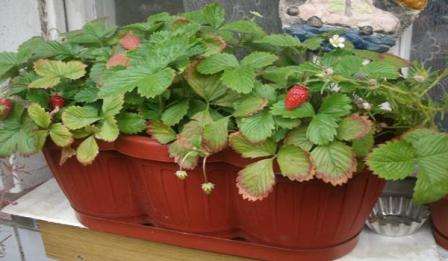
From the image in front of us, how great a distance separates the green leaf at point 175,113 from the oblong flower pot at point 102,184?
0.47 feet

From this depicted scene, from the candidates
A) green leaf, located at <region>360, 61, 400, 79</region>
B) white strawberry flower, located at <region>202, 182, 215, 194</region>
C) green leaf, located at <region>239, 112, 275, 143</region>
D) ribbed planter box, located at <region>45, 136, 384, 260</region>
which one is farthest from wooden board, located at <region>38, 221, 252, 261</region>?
green leaf, located at <region>360, 61, 400, 79</region>

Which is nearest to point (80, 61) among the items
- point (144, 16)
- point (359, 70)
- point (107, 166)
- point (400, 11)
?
point (107, 166)

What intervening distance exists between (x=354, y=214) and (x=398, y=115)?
0.18 meters

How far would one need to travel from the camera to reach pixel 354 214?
84 cm

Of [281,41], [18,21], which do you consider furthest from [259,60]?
[18,21]

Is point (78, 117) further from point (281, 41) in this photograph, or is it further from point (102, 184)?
point (281, 41)

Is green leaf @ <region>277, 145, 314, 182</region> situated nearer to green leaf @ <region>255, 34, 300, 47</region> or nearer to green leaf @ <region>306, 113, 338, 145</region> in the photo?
green leaf @ <region>306, 113, 338, 145</region>

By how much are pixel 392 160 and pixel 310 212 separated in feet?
0.51

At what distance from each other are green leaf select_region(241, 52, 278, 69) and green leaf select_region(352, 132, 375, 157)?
0.63 ft

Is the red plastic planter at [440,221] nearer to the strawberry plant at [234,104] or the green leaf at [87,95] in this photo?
the strawberry plant at [234,104]

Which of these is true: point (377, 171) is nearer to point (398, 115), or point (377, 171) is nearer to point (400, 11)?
point (398, 115)

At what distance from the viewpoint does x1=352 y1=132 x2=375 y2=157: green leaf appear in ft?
→ 2.43

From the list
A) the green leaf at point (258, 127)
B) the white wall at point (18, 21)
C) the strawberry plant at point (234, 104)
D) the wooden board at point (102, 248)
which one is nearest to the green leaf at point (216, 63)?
the strawberry plant at point (234, 104)

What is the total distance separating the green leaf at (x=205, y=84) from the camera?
0.84m
